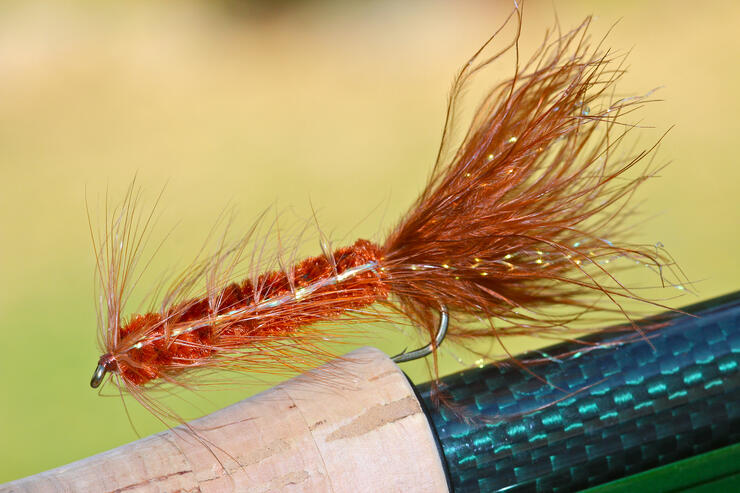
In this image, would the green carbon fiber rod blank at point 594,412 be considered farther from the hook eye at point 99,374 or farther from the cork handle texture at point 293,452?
the hook eye at point 99,374

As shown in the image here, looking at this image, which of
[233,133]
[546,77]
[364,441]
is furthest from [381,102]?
[364,441]

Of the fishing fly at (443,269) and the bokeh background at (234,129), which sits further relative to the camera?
the bokeh background at (234,129)

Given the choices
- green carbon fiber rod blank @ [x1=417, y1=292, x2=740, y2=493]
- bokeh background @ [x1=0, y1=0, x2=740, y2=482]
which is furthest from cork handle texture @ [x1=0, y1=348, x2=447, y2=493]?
bokeh background @ [x1=0, y1=0, x2=740, y2=482]

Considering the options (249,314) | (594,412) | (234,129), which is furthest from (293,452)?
(234,129)

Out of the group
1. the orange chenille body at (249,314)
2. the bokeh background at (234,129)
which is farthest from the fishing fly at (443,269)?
the bokeh background at (234,129)

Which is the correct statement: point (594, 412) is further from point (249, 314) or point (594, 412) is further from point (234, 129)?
point (234, 129)
